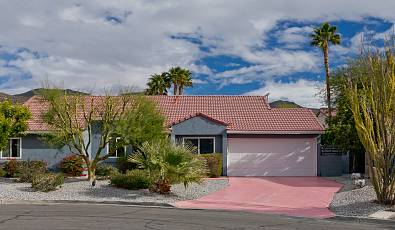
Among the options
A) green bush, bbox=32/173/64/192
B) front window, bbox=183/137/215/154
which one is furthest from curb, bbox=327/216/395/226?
front window, bbox=183/137/215/154

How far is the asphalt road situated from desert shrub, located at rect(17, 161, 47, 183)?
7.18m

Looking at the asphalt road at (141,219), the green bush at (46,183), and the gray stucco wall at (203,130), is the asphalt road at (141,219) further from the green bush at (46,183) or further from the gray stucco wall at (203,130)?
the gray stucco wall at (203,130)

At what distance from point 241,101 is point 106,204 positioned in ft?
56.4

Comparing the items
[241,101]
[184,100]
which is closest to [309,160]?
[241,101]

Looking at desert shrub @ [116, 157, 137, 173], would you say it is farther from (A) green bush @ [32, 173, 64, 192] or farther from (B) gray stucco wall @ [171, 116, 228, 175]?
(A) green bush @ [32, 173, 64, 192]

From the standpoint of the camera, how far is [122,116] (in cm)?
2291

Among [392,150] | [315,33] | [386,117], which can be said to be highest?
[315,33]

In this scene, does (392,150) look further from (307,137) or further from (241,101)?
(241,101)

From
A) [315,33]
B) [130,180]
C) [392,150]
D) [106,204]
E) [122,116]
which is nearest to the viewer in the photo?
[392,150]

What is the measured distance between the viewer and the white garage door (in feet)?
97.3

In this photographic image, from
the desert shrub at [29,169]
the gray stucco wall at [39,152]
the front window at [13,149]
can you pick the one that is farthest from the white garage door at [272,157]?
the front window at [13,149]

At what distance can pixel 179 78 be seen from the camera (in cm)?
5519

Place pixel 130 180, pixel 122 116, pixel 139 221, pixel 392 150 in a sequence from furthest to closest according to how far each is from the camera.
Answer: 1. pixel 122 116
2. pixel 130 180
3. pixel 392 150
4. pixel 139 221

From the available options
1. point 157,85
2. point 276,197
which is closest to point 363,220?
point 276,197
